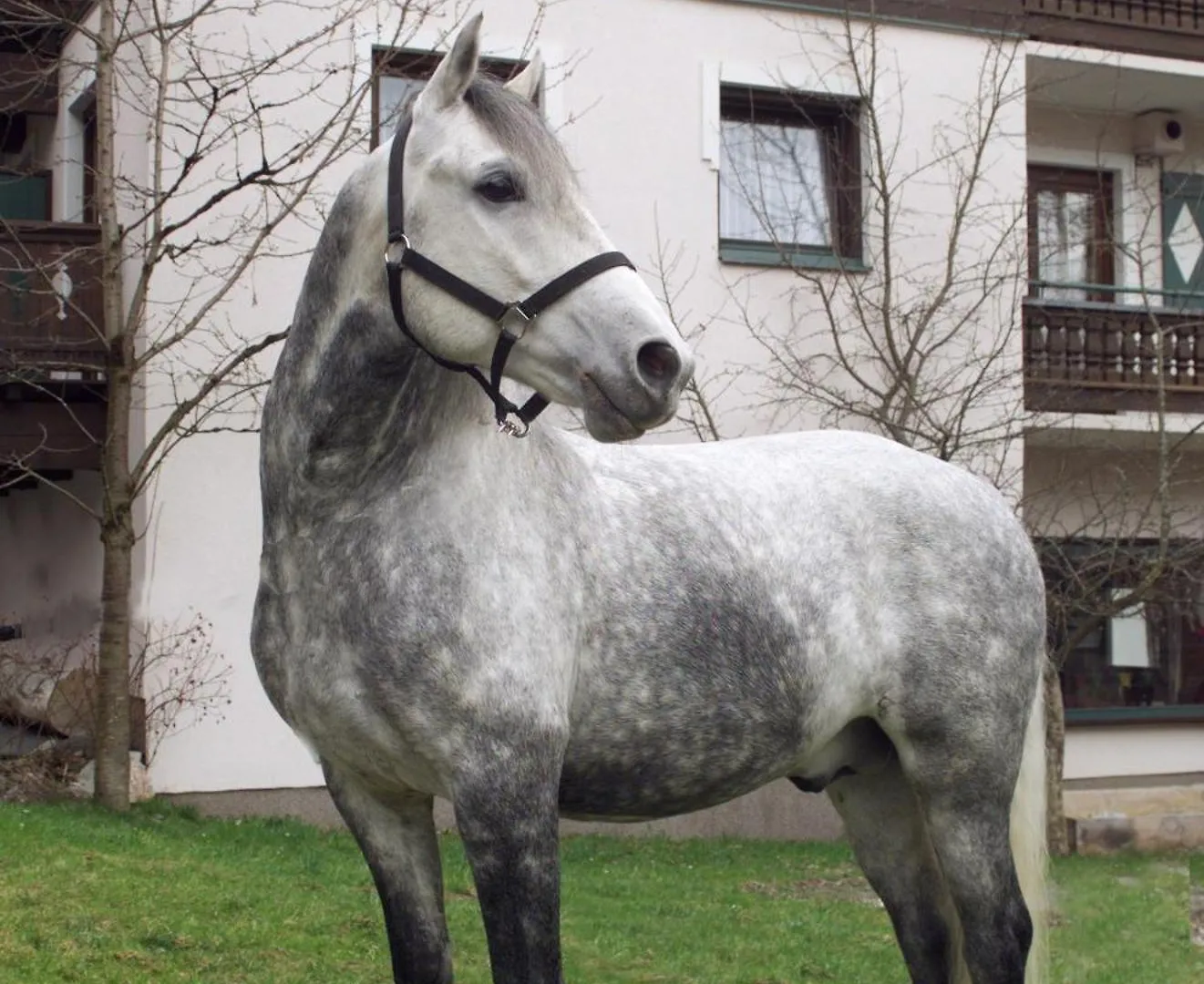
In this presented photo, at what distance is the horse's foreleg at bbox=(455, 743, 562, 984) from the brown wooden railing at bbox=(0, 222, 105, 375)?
7676 mm

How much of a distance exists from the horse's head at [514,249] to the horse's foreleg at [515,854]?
2.14 ft

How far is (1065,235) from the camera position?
14.6 m

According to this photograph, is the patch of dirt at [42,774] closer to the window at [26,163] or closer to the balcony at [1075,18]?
the window at [26,163]

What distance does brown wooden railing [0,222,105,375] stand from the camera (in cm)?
1011

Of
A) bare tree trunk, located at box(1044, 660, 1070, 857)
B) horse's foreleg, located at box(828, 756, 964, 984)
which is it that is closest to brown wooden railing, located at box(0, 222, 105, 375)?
bare tree trunk, located at box(1044, 660, 1070, 857)

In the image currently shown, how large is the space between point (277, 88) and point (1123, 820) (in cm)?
799

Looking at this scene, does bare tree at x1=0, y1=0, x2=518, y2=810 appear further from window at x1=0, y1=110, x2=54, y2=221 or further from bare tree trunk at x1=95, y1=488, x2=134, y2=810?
window at x1=0, y1=110, x2=54, y2=221

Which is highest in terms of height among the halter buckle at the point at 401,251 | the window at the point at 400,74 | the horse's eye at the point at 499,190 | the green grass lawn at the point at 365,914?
the window at the point at 400,74

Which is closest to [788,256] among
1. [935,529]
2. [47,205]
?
[47,205]

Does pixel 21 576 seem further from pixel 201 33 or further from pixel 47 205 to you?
pixel 201 33

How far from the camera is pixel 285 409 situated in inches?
125

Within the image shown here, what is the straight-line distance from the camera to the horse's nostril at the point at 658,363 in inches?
109

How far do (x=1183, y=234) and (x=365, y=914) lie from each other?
1105 cm

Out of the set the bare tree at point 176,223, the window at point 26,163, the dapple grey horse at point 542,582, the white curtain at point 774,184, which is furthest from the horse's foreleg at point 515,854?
the white curtain at point 774,184
